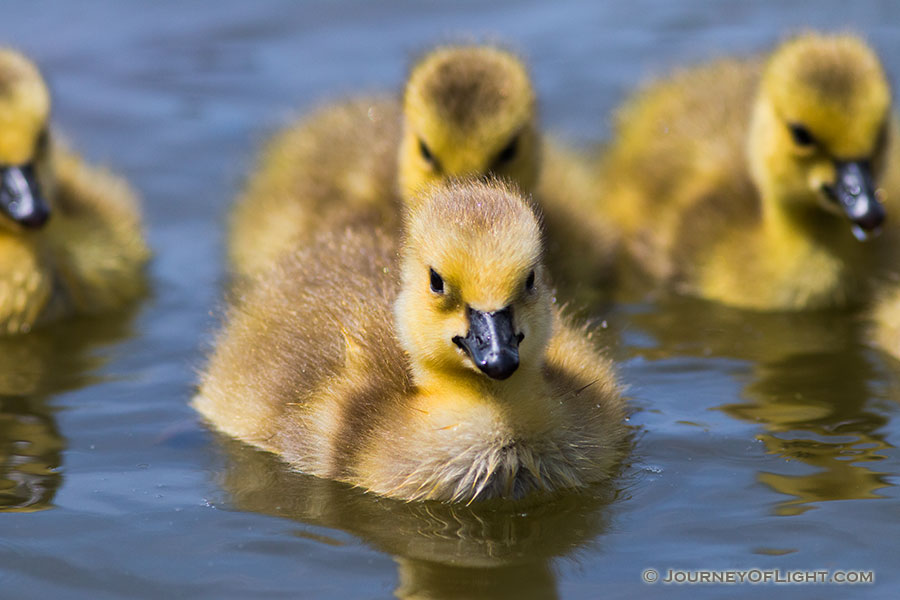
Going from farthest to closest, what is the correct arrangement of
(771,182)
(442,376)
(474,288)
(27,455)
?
(771,182)
(27,455)
(442,376)
(474,288)

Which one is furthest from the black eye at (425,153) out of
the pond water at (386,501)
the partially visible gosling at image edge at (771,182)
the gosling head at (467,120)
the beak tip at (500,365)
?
the beak tip at (500,365)

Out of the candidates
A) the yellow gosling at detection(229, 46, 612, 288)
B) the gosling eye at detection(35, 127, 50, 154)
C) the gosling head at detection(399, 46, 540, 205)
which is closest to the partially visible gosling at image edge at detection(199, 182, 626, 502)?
the yellow gosling at detection(229, 46, 612, 288)

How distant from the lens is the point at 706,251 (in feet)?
20.5

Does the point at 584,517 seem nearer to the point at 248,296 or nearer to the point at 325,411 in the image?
the point at 325,411

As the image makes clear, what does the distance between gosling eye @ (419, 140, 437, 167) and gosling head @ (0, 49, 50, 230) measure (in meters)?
1.44

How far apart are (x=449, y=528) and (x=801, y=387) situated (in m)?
1.62

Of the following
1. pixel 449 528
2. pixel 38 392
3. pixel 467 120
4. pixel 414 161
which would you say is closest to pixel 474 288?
pixel 449 528

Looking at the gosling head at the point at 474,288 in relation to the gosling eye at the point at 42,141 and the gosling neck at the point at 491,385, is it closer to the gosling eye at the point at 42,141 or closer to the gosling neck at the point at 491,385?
the gosling neck at the point at 491,385

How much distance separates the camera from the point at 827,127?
5.69 metres

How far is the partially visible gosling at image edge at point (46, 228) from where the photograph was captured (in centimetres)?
589

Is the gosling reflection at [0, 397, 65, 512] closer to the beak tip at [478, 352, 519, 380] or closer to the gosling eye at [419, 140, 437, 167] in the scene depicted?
the beak tip at [478, 352, 519, 380]

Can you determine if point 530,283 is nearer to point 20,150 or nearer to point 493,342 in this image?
point 493,342

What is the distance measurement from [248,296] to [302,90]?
12.1 feet

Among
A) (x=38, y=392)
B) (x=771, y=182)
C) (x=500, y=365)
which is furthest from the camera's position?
(x=771, y=182)
